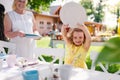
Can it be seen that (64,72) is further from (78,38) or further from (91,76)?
(78,38)

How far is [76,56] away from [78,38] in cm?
18

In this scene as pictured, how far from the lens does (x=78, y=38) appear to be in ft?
7.46

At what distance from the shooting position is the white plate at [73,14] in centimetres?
229

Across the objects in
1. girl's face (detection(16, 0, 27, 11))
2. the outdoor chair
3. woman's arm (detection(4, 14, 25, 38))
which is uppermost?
girl's face (detection(16, 0, 27, 11))

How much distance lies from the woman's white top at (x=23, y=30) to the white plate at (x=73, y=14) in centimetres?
48

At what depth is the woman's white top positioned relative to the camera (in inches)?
104

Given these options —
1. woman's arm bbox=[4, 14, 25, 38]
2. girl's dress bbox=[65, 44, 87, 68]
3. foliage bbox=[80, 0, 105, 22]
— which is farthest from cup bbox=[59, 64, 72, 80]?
foliage bbox=[80, 0, 105, 22]

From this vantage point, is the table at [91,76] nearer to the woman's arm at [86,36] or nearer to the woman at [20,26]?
the woman's arm at [86,36]

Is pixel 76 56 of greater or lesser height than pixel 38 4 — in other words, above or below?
below

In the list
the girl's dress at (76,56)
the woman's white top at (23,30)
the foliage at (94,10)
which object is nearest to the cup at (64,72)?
A: the girl's dress at (76,56)

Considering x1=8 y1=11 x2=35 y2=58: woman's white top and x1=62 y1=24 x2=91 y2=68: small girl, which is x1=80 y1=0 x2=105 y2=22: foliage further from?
x1=62 y1=24 x2=91 y2=68: small girl

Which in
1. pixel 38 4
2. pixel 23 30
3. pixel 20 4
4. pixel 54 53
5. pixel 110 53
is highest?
pixel 38 4

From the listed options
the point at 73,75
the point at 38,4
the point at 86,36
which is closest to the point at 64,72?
the point at 73,75

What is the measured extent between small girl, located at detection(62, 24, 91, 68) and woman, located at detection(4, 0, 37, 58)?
0.53 meters
